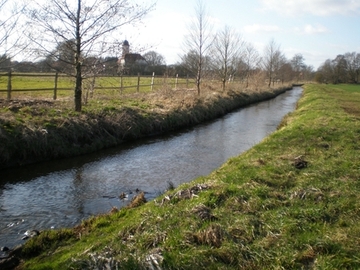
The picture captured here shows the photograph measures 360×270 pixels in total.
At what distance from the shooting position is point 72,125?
1420 cm

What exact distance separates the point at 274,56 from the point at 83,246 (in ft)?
223

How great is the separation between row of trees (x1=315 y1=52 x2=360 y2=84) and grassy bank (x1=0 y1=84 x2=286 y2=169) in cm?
8868

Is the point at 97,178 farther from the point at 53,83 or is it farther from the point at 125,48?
the point at 53,83

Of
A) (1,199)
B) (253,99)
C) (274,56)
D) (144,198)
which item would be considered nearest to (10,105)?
(1,199)

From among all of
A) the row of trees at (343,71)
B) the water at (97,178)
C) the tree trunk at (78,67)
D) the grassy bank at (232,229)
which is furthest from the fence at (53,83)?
the row of trees at (343,71)

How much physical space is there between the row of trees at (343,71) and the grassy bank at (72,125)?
88679 millimetres

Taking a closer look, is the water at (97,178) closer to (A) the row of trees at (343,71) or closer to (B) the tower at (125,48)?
(B) the tower at (125,48)

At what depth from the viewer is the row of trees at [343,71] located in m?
99.6

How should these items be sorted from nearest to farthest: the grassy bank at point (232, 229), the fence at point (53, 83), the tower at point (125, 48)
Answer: the grassy bank at point (232, 229) → the tower at point (125, 48) → the fence at point (53, 83)

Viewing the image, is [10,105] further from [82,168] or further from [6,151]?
[82,168]

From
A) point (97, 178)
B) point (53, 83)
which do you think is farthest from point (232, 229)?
point (53, 83)

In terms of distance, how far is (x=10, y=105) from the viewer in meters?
15.0

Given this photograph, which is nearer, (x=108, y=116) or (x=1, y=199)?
(x=1, y=199)

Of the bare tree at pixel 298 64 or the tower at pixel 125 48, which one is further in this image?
the bare tree at pixel 298 64
